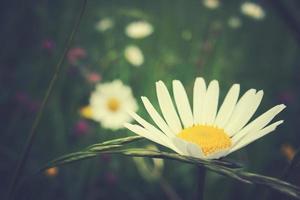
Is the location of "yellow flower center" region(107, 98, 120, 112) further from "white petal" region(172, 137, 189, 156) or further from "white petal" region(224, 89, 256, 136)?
"white petal" region(172, 137, 189, 156)

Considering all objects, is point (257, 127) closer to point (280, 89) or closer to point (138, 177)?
point (138, 177)

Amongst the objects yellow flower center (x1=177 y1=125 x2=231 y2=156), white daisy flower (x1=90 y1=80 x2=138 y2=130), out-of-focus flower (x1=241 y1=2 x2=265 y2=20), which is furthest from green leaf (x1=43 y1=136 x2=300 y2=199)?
out-of-focus flower (x1=241 y1=2 x2=265 y2=20)

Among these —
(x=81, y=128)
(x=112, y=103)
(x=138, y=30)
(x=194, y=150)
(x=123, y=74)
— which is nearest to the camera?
(x=194, y=150)

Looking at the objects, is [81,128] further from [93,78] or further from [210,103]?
[210,103]

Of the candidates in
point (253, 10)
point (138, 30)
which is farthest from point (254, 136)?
point (253, 10)

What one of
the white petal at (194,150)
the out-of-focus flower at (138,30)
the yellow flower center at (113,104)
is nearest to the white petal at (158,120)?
the white petal at (194,150)

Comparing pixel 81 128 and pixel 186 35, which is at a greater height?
pixel 186 35
